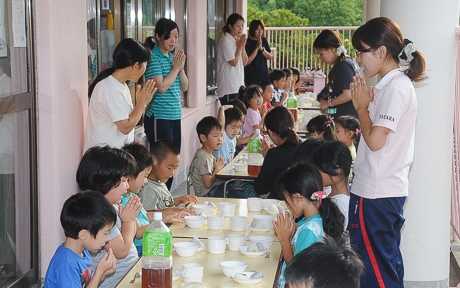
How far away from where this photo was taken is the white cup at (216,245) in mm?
3064

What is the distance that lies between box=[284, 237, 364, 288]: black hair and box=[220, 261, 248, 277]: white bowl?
2.34 feet

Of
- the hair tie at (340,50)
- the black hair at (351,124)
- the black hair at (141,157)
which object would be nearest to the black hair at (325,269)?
the black hair at (141,157)

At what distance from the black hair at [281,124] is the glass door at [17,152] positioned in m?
1.71

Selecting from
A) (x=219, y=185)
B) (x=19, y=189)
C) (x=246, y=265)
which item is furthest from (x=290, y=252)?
(x=219, y=185)

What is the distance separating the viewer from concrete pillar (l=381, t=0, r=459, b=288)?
4047mm

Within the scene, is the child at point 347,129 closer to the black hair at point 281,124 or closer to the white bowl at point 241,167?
the black hair at point 281,124

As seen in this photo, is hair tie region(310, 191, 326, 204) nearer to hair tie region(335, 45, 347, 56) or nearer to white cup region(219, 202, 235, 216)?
white cup region(219, 202, 235, 216)

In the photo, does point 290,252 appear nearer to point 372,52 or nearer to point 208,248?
point 208,248

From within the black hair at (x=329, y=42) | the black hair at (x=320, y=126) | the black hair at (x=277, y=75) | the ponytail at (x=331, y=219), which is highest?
the black hair at (x=329, y=42)

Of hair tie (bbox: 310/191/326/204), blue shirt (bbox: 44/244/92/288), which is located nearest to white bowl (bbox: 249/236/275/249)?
hair tie (bbox: 310/191/326/204)

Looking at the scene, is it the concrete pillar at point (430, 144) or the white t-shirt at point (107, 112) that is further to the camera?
the white t-shirt at point (107, 112)

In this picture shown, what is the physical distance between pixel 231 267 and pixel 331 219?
1.89ft

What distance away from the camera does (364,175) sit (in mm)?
3408

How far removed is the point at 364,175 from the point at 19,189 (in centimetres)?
184
